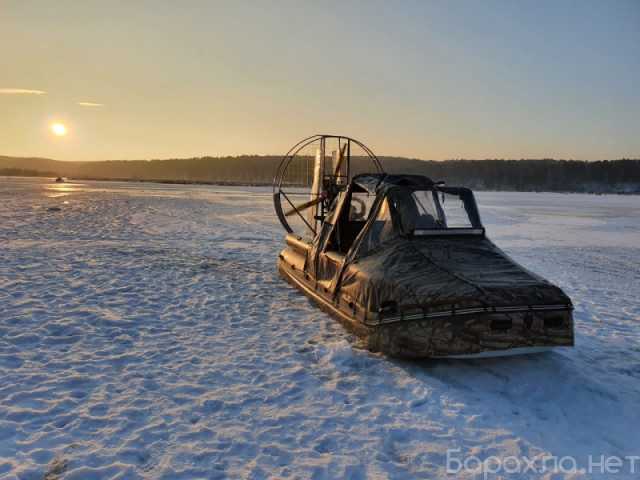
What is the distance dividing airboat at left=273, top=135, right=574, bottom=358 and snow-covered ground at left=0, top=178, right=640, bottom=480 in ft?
1.39

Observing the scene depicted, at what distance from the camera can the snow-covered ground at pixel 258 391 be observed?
3.39 meters

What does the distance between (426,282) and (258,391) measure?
211 cm

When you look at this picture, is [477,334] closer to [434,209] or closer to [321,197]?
[434,209]

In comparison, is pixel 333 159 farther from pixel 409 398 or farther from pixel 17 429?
pixel 17 429

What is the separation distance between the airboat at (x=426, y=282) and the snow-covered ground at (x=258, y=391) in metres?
0.42


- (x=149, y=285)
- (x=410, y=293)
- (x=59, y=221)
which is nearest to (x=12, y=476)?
(x=410, y=293)

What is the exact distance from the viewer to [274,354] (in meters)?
5.41

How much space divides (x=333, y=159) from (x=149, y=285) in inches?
184

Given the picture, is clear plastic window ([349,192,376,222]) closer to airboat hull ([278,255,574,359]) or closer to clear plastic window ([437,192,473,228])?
clear plastic window ([437,192,473,228])

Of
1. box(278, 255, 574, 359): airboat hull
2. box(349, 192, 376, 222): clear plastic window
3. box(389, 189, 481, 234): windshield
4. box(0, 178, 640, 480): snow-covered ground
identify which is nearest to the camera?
box(0, 178, 640, 480): snow-covered ground

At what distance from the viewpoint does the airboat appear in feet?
14.9

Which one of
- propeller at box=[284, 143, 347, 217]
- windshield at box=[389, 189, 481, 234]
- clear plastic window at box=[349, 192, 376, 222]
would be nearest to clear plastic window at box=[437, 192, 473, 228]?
windshield at box=[389, 189, 481, 234]

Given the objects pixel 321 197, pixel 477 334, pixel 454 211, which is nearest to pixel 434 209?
pixel 454 211

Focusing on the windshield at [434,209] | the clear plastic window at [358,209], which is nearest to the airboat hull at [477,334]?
the windshield at [434,209]
